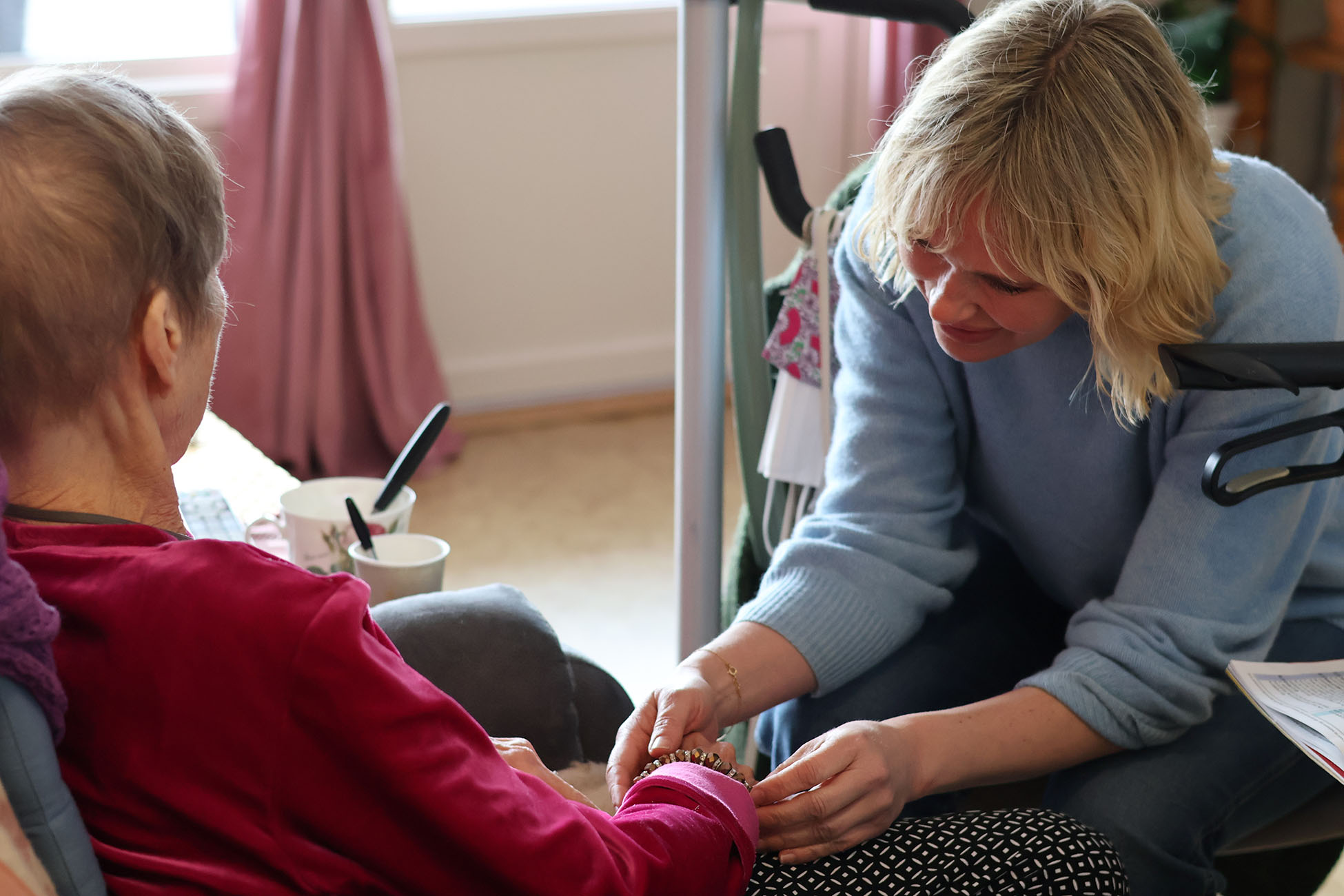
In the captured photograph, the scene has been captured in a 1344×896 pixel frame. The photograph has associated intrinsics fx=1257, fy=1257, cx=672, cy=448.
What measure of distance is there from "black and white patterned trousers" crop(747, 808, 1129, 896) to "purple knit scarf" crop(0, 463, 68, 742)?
0.47 metres

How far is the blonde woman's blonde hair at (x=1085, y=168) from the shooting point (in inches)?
38.7

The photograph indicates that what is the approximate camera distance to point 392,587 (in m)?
1.27

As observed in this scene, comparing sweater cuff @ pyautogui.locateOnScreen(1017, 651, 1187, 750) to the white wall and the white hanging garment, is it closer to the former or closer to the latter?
the white hanging garment

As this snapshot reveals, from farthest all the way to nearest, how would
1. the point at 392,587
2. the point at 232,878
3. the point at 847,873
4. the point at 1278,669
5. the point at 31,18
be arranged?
the point at 31,18, the point at 392,587, the point at 1278,669, the point at 847,873, the point at 232,878

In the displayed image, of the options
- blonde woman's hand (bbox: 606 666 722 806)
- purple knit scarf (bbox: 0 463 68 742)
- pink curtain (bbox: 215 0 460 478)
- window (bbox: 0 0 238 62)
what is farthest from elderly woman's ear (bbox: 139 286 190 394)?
window (bbox: 0 0 238 62)

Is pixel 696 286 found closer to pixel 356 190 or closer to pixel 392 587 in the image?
pixel 392 587

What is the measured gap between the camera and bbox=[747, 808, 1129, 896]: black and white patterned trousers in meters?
0.83

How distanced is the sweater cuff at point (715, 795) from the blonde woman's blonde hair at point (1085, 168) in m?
0.47

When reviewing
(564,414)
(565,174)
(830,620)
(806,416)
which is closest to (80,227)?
(830,620)

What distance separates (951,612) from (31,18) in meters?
2.47

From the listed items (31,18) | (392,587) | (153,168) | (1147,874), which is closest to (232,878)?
(153,168)

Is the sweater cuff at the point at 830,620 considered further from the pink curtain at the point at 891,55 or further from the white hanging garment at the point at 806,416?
the pink curtain at the point at 891,55

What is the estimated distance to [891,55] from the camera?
3.13 m

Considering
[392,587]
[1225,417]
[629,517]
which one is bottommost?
[629,517]
